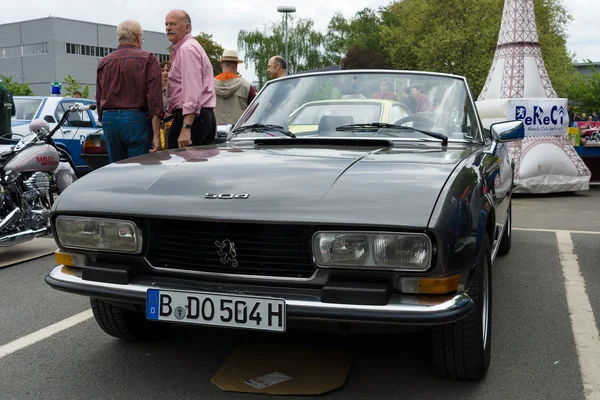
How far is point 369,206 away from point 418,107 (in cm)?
162

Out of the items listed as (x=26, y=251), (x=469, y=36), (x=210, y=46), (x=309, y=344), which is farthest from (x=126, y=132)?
(x=210, y=46)

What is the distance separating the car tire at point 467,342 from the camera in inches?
113

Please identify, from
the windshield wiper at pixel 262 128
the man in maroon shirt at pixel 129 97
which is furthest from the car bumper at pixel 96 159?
the windshield wiper at pixel 262 128

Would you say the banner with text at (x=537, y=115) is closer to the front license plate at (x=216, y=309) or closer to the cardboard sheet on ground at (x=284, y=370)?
the cardboard sheet on ground at (x=284, y=370)

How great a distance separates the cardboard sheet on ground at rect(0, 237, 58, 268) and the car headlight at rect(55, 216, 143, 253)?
3006 millimetres

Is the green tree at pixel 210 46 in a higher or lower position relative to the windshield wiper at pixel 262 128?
higher

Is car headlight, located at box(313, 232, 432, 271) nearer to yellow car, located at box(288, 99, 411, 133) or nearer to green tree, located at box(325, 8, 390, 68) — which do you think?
yellow car, located at box(288, 99, 411, 133)

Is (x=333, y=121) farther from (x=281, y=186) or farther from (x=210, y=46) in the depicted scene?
(x=210, y=46)

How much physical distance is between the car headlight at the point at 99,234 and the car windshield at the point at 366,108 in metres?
1.43

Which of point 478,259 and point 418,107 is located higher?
point 418,107

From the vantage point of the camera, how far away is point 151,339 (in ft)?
12.2

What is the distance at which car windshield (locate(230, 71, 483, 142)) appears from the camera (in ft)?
13.0

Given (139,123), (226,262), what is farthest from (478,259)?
(139,123)

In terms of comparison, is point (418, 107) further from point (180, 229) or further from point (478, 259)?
point (180, 229)
